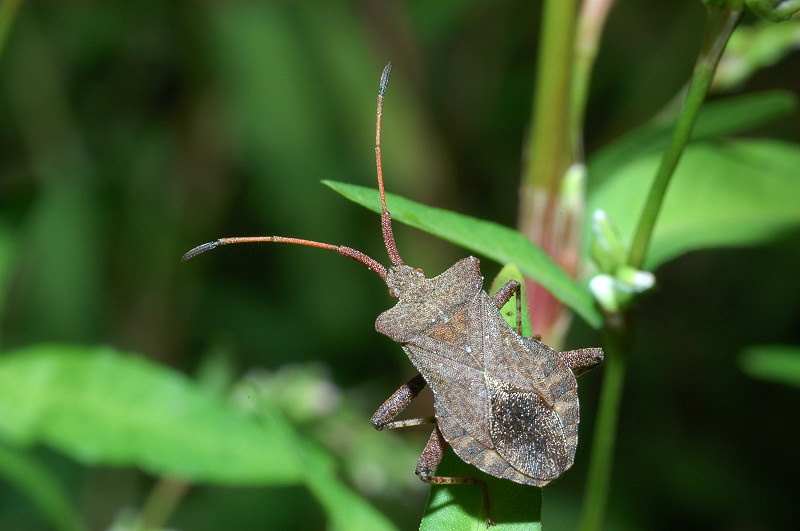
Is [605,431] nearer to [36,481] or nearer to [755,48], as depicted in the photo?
[755,48]

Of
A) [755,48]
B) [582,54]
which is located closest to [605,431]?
[582,54]

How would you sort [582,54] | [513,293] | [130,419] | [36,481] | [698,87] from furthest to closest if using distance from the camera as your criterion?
[130,419] → [36,481] → [582,54] → [513,293] → [698,87]

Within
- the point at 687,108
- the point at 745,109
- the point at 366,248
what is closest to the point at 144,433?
the point at 687,108

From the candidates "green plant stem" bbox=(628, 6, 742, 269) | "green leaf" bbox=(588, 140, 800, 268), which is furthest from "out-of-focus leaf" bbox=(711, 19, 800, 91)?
"green plant stem" bbox=(628, 6, 742, 269)


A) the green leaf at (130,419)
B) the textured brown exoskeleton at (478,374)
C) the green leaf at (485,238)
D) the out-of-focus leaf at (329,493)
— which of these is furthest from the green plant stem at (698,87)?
A: the green leaf at (130,419)

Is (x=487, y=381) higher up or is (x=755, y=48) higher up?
(x=755, y=48)

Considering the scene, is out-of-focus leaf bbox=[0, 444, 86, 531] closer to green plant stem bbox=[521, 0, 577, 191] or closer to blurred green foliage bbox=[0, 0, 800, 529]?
green plant stem bbox=[521, 0, 577, 191]

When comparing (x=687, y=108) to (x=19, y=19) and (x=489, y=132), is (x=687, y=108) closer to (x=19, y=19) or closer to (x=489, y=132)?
(x=489, y=132)
